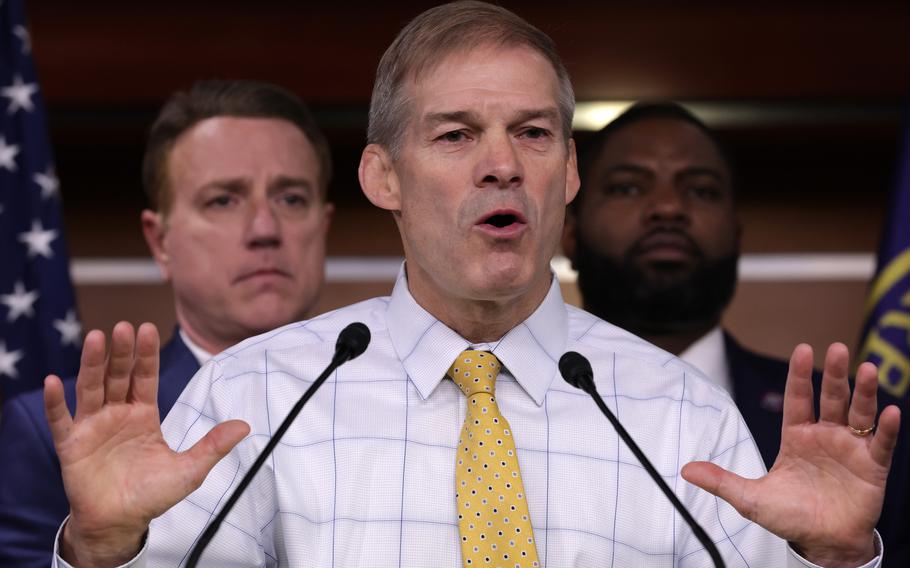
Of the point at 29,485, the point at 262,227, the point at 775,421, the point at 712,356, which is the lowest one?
the point at 29,485

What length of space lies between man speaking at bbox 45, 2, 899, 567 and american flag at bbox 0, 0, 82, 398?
127 cm

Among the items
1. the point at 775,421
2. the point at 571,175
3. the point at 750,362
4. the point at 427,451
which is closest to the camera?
the point at 427,451

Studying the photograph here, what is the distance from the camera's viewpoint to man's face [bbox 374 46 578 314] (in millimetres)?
1564

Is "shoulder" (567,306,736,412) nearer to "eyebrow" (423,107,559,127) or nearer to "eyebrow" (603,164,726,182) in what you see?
"eyebrow" (423,107,559,127)

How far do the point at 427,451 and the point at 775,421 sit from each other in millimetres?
1054

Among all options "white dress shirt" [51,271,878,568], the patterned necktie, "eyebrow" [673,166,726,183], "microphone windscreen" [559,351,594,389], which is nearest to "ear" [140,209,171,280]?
"white dress shirt" [51,271,878,568]

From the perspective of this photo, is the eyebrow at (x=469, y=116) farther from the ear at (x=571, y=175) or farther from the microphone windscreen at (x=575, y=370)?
the microphone windscreen at (x=575, y=370)

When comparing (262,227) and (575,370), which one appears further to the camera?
(262,227)

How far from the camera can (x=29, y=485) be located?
2.07 metres

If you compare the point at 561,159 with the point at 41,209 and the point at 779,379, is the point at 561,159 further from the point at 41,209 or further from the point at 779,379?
the point at 41,209

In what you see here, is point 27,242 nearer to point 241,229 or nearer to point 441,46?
point 241,229

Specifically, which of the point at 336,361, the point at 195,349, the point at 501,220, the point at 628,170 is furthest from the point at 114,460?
the point at 628,170

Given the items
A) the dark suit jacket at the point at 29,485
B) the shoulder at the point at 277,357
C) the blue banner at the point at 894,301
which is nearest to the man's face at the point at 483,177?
the shoulder at the point at 277,357

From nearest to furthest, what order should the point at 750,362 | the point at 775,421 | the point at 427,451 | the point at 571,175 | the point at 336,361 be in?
the point at 336,361 < the point at 427,451 < the point at 571,175 < the point at 775,421 < the point at 750,362
